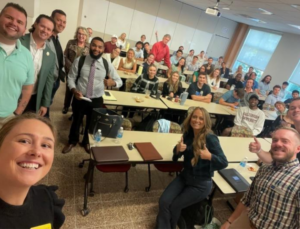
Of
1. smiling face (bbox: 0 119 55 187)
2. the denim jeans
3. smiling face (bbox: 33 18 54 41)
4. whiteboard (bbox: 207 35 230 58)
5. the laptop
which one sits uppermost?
whiteboard (bbox: 207 35 230 58)

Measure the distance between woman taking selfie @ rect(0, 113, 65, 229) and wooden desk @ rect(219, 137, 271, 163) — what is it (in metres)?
2.45

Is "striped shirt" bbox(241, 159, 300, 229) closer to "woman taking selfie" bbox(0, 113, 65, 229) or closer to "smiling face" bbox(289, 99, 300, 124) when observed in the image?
"smiling face" bbox(289, 99, 300, 124)

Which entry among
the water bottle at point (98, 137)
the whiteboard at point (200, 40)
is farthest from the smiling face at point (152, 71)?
the whiteboard at point (200, 40)

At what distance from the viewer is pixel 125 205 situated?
262 centimetres

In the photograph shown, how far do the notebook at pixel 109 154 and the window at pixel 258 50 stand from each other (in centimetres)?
1101

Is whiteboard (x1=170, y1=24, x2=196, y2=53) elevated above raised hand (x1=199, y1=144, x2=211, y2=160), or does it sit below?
above

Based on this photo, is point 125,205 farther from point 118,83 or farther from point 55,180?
point 118,83

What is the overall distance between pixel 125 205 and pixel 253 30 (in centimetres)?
1277

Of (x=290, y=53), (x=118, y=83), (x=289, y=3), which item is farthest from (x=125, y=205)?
(x=290, y=53)

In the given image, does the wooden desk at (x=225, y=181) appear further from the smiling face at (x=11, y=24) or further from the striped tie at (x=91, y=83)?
the smiling face at (x=11, y=24)

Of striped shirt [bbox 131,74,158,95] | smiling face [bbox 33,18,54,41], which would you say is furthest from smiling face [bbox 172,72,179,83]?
smiling face [bbox 33,18,54,41]

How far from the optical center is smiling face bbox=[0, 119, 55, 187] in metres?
0.83

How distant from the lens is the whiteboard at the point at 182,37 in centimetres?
1048

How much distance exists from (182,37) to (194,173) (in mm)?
9768
